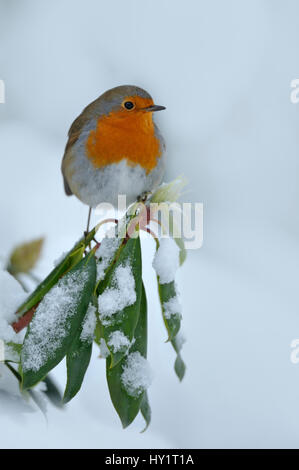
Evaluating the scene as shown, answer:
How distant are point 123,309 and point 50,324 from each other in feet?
0.39

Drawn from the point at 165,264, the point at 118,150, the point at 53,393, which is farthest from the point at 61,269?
the point at 118,150

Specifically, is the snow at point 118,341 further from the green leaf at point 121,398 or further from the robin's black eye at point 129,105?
the robin's black eye at point 129,105

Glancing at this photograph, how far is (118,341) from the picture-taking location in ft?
2.65

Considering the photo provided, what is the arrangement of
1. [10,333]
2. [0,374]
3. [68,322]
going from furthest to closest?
[0,374], [10,333], [68,322]

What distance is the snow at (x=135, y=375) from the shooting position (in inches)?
34.8

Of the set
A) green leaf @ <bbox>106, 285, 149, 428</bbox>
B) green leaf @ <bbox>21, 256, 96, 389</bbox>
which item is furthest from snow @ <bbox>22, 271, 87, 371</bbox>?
green leaf @ <bbox>106, 285, 149, 428</bbox>

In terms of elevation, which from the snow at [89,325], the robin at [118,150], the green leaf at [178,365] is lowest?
the green leaf at [178,365]

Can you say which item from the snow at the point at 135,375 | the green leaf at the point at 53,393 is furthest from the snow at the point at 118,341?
the green leaf at the point at 53,393

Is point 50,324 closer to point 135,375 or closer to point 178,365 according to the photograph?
point 135,375

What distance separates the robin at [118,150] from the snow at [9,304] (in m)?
0.41

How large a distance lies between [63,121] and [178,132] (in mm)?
614

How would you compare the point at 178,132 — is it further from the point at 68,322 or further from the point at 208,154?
the point at 68,322

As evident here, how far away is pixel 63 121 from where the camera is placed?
276 cm

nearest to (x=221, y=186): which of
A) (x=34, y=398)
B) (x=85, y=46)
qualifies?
(x=85, y=46)
